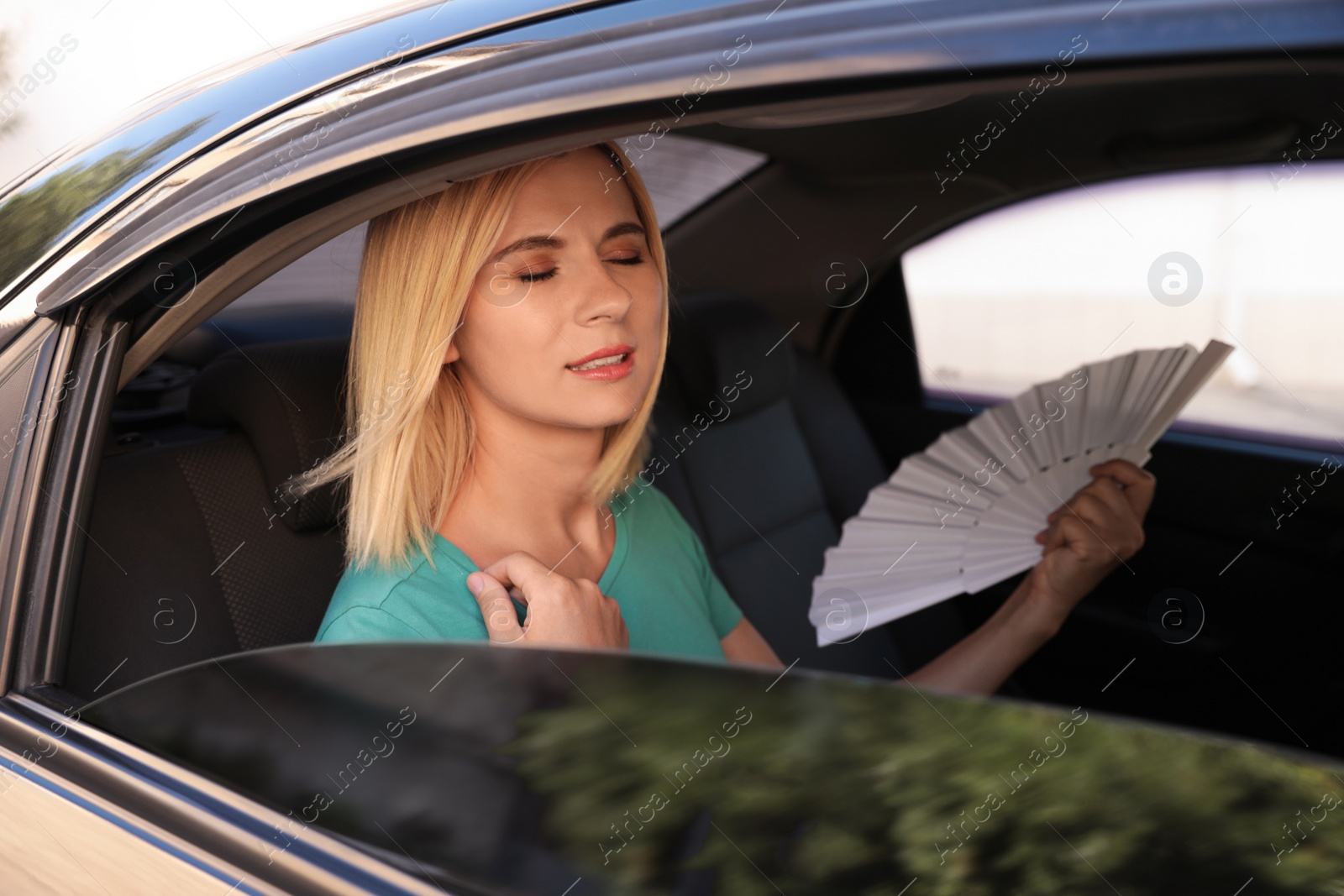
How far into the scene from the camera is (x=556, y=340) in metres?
1.34

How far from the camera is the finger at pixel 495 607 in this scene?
→ 1234 mm

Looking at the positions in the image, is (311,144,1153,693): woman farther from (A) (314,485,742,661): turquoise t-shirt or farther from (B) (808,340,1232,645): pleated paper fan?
(B) (808,340,1232,645): pleated paper fan

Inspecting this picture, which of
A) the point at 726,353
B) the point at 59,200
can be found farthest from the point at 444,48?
the point at 726,353

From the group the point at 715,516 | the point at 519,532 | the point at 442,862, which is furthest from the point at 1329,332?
the point at 442,862

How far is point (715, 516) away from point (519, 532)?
3.16 ft

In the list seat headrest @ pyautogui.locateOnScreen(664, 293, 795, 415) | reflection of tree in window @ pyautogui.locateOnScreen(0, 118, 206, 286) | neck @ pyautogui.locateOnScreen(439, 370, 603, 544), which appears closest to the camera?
reflection of tree in window @ pyautogui.locateOnScreen(0, 118, 206, 286)

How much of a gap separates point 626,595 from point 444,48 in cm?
93

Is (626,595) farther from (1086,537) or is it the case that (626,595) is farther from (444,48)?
(444,48)

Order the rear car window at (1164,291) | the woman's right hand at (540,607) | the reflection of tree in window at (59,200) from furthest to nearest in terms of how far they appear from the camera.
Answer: the rear car window at (1164,291), the woman's right hand at (540,607), the reflection of tree in window at (59,200)

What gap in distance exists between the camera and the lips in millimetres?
1374

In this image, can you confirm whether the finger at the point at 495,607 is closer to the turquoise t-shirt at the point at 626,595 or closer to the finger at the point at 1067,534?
the turquoise t-shirt at the point at 626,595

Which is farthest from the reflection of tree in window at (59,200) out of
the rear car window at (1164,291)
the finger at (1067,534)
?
the rear car window at (1164,291)

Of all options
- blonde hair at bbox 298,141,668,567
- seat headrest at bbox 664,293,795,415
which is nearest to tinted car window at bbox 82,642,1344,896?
blonde hair at bbox 298,141,668,567

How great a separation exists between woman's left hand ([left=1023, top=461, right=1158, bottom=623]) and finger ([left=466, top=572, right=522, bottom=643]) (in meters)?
1.00
